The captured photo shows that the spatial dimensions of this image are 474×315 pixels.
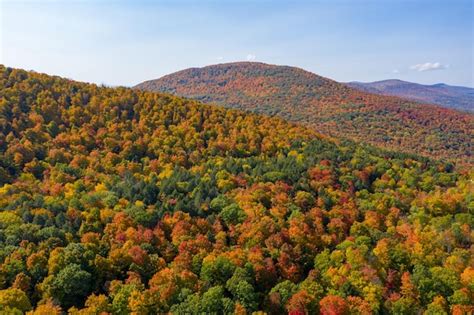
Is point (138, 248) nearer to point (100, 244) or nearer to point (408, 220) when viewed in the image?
point (100, 244)

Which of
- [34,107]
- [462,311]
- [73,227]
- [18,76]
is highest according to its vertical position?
[18,76]

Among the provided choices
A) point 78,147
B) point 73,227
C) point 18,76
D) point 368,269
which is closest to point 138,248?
point 73,227

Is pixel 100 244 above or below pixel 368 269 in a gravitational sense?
above

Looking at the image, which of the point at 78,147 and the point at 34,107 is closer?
the point at 78,147

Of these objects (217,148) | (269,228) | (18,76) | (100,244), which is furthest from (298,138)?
(18,76)

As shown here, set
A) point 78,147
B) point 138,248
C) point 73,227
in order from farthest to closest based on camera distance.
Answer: point 78,147, point 73,227, point 138,248

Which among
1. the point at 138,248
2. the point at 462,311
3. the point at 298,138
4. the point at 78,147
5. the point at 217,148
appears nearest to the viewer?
the point at 462,311
